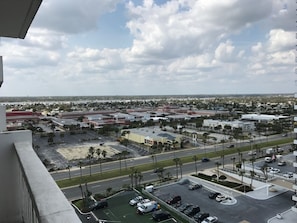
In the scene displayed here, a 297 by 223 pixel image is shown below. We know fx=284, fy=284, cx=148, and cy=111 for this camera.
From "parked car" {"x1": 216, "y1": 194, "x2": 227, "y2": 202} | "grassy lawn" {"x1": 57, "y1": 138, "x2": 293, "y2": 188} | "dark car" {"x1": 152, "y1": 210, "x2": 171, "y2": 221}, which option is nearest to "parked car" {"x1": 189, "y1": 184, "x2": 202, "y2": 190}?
"parked car" {"x1": 216, "y1": 194, "x2": 227, "y2": 202}

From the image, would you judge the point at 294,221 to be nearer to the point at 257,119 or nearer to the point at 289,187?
the point at 289,187

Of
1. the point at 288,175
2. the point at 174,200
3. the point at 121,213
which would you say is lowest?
A: the point at 121,213

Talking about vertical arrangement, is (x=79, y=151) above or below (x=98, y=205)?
above

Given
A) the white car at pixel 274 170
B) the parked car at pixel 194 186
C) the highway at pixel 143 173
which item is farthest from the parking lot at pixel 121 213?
the white car at pixel 274 170

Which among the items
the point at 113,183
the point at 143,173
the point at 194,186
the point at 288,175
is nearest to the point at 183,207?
the point at 194,186

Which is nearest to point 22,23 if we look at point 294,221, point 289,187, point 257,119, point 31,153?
point 31,153

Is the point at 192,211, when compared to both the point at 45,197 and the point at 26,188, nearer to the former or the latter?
the point at 26,188

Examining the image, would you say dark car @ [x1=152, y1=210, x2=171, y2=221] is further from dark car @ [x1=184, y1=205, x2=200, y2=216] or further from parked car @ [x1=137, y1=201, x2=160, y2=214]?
dark car @ [x1=184, y1=205, x2=200, y2=216]

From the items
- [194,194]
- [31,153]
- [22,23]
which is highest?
[22,23]

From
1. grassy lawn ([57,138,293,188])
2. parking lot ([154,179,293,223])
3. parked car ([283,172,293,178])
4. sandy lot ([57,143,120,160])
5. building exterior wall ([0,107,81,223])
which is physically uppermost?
building exterior wall ([0,107,81,223])
